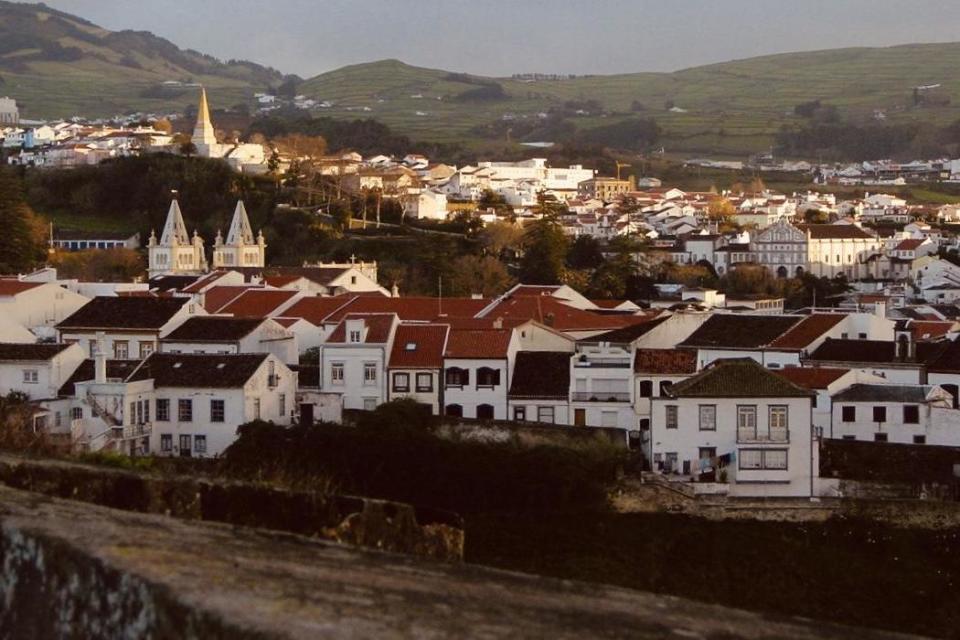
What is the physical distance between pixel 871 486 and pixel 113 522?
22.2m

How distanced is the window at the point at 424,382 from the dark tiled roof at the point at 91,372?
5219 mm

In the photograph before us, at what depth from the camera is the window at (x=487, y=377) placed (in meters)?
31.6

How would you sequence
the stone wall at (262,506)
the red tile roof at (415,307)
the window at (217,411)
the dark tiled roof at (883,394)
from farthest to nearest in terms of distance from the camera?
the red tile roof at (415,307) < the dark tiled roof at (883,394) < the window at (217,411) < the stone wall at (262,506)

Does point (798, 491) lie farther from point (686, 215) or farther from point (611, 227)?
point (686, 215)

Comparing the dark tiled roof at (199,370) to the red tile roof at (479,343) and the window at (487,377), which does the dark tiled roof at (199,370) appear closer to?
Result: the red tile roof at (479,343)

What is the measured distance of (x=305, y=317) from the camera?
3903 cm

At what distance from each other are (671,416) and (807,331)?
9.48m

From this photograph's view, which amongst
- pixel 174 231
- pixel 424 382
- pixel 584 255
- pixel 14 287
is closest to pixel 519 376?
pixel 424 382

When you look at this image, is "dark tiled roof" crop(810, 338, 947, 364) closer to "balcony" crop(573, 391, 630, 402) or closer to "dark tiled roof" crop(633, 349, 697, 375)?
"dark tiled roof" crop(633, 349, 697, 375)

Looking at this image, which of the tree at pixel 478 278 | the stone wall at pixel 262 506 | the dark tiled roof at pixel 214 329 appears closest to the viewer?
the stone wall at pixel 262 506

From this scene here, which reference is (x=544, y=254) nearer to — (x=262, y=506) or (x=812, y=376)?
(x=812, y=376)

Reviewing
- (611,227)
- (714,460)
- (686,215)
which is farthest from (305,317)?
(686,215)

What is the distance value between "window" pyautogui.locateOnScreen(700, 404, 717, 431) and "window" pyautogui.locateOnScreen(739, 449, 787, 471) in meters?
0.71

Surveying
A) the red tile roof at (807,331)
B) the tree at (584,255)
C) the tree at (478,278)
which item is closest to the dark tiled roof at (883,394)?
the red tile roof at (807,331)
